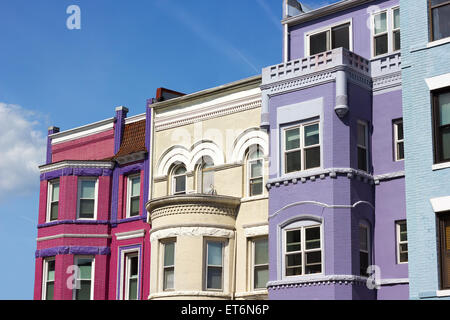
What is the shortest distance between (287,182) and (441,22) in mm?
7050

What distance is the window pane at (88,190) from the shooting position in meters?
35.3

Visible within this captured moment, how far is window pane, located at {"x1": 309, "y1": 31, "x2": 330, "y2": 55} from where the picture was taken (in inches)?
1164

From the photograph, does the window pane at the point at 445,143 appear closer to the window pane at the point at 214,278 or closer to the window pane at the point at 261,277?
the window pane at the point at 261,277

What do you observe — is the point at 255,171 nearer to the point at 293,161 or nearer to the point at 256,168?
the point at 256,168

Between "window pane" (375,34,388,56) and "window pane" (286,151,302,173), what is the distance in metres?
4.46

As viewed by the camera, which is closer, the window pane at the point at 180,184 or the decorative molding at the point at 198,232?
the decorative molding at the point at 198,232

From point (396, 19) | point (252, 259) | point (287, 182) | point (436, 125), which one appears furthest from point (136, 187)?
point (436, 125)

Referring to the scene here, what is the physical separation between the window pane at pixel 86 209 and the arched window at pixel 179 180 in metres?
4.31

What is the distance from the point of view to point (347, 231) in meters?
25.2

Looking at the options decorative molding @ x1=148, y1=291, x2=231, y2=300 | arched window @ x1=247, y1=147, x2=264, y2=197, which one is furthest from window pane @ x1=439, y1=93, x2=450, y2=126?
decorative molding @ x1=148, y1=291, x2=231, y2=300

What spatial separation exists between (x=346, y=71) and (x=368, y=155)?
2.73m

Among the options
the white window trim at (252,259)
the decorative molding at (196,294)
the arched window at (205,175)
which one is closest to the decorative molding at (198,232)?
the white window trim at (252,259)

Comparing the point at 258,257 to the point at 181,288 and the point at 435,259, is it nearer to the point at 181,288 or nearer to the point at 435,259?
the point at 181,288
